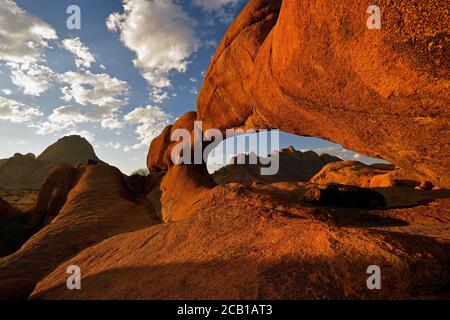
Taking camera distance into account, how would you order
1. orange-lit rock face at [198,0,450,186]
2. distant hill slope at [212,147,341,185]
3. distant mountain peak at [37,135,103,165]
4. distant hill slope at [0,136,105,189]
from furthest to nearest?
distant mountain peak at [37,135,103,165]
distant hill slope at [0,136,105,189]
distant hill slope at [212,147,341,185]
orange-lit rock face at [198,0,450,186]

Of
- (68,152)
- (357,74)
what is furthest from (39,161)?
(357,74)

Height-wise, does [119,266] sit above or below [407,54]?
below

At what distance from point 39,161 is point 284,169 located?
171 feet

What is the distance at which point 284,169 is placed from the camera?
53094 millimetres

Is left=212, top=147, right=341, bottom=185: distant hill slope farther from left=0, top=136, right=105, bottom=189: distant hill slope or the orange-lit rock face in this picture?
the orange-lit rock face

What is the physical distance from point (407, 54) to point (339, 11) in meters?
1.25

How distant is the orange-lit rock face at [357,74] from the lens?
3.86m

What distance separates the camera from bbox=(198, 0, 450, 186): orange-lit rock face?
3859 mm

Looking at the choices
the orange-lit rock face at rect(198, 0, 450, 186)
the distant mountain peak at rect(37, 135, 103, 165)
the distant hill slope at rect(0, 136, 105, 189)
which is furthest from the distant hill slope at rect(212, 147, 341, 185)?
the distant mountain peak at rect(37, 135, 103, 165)

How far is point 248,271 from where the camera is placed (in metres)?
4.15

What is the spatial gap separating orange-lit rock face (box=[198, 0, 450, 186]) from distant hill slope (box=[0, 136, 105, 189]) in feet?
165

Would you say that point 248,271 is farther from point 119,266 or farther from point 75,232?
point 75,232

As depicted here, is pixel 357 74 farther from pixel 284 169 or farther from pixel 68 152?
pixel 68 152

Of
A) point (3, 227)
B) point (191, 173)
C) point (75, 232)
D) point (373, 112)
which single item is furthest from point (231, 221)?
point (3, 227)
